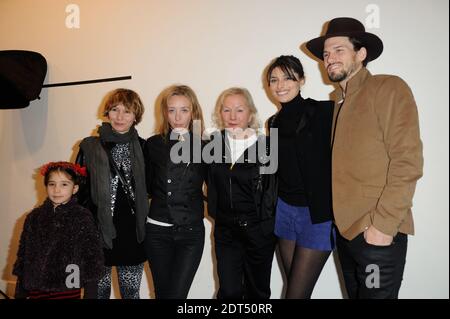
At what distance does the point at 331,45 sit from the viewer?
1.94 meters

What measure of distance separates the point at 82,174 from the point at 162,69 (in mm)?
1325

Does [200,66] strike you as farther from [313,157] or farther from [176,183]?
[313,157]

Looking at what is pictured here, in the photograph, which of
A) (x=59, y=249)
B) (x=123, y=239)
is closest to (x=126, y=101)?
(x=123, y=239)

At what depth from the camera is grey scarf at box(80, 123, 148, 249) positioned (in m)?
2.23

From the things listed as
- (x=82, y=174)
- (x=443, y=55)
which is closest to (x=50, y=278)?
(x=82, y=174)

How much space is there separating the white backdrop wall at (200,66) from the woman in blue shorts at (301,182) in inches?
30.4

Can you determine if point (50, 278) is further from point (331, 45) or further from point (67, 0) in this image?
point (67, 0)

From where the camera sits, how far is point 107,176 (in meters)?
2.27

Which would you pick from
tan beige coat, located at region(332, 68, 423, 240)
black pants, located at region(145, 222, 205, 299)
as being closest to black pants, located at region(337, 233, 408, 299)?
tan beige coat, located at region(332, 68, 423, 240)

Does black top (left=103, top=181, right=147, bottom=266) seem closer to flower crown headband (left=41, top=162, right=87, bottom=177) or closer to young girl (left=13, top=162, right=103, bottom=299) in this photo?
young girl (left=13, top=162, right=103, bottom=299)

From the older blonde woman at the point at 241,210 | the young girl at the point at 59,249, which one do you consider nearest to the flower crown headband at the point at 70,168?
the young girl at the point at 59,249

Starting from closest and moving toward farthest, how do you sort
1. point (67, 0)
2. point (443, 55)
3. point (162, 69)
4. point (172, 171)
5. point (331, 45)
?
1. point (331, 45)
2. point (172, 171)
3. point (443, 55)
4. point (162, 69)
5. point (67, 0)

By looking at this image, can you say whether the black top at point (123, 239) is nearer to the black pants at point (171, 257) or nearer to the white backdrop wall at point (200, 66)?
the black pants at point (171, 257)

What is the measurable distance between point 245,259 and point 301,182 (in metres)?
0.66
